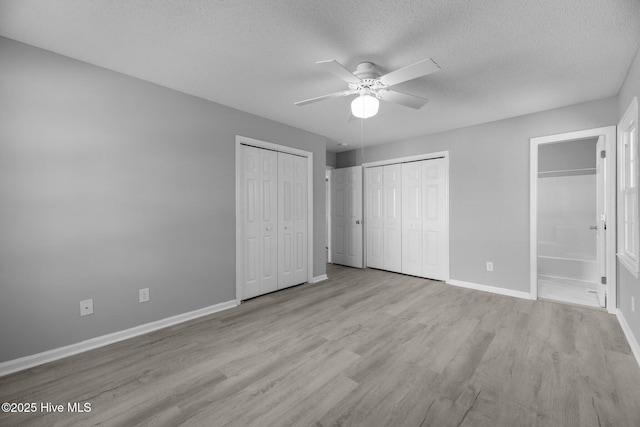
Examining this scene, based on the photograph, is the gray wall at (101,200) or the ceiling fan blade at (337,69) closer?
the ceiling fan blade at (337,69)

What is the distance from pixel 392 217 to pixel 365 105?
3.08 m

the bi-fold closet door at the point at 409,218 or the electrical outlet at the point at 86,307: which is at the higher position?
the bi-fold closet door at the point at 409,218

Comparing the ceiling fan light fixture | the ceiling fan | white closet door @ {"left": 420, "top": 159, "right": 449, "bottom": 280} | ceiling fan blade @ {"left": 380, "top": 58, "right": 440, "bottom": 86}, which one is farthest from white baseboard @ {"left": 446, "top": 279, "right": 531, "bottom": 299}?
ceiling fan blade @ {"left": 380, "top": 58, "right": 440, "bottom": 86}

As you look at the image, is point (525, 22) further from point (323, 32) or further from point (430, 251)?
point (430, 251)

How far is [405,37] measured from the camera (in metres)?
1.96

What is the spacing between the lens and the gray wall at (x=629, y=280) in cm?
219

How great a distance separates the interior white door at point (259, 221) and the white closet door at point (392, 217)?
7.34 ft

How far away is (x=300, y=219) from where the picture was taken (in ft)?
14.0

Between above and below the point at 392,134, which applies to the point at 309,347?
below

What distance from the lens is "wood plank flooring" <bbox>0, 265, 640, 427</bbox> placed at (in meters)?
1.58

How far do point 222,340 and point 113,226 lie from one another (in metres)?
1.42

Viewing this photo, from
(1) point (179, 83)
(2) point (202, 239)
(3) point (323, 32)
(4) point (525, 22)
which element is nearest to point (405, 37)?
(3) point (323, 32)

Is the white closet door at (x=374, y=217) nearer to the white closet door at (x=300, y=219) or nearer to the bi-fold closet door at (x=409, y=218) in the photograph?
the bi-fold closet door at (x=409, y=218)

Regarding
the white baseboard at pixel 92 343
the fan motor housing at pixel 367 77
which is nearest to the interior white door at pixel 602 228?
the fan motor housing at pixel 367 77
